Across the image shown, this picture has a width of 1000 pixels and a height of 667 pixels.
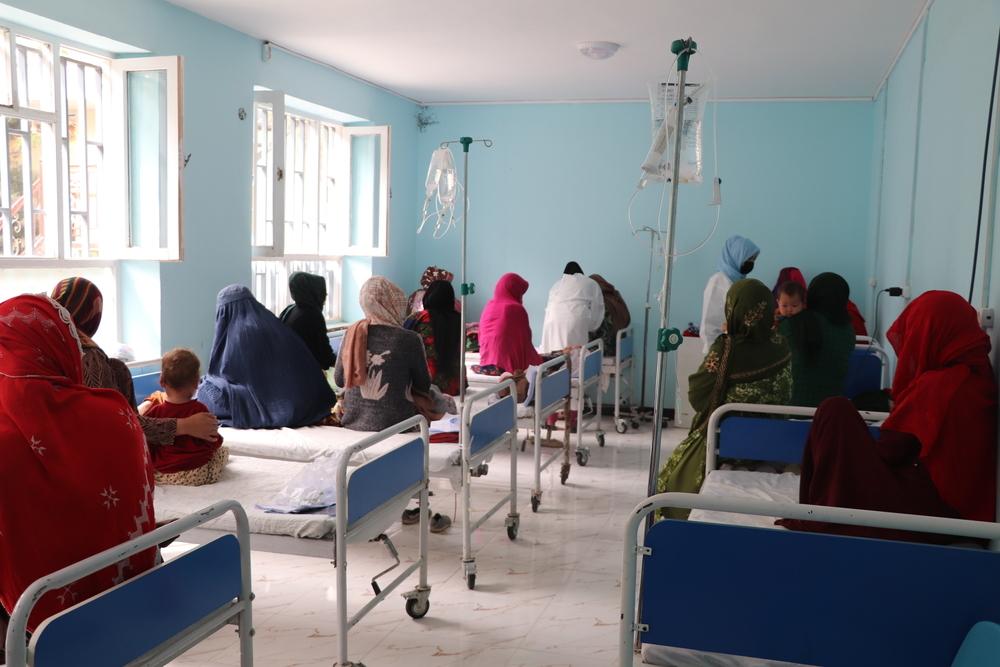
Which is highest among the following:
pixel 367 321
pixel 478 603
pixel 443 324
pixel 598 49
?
pixel 598 49

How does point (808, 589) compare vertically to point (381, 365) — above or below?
below

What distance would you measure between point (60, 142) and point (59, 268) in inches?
25.5

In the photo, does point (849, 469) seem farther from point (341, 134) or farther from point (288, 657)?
point (341, 134)

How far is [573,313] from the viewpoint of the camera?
19.9 feet

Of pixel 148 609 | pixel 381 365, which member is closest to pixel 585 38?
pixel 381 365

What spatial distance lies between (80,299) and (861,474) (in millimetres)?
2481

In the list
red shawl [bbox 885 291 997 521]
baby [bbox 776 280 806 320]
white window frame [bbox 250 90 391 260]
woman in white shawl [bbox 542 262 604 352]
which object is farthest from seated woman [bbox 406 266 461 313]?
red shawl [bbox 885 291 997 521]

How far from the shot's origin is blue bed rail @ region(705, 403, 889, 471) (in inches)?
119

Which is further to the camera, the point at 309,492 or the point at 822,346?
the point at 822,346

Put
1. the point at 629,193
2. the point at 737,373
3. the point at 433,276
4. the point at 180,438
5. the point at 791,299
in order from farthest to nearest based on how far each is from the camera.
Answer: the point at 433,276, the point at 629,193, the point at 791,299, the point at 737,373, the point at 180,438

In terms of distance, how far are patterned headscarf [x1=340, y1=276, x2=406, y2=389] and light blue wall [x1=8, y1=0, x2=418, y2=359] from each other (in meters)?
1.42

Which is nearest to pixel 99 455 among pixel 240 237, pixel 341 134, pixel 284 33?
pixel 240 237

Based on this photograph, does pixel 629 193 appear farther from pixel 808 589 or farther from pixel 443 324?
pixel 808 589

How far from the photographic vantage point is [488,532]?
426cm
